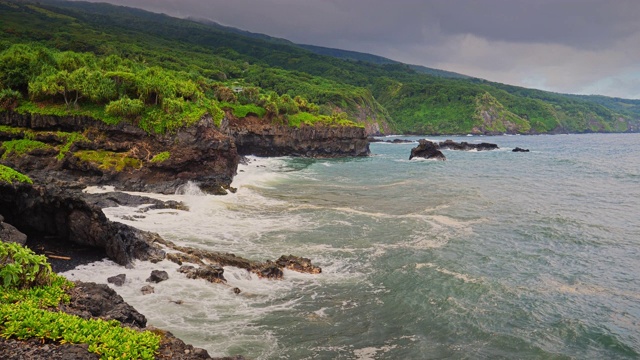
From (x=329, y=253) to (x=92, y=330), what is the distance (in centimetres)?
1801

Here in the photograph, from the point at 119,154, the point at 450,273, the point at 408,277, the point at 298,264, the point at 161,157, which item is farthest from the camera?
the point at 161,157

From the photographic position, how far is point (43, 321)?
9.86m

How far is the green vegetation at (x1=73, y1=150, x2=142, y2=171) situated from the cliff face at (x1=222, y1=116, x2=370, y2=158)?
41047 mm

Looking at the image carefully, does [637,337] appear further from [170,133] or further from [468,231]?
[170,133]

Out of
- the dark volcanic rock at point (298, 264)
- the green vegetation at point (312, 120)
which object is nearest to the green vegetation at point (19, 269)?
the dark volcanic rock at point (298, 264)

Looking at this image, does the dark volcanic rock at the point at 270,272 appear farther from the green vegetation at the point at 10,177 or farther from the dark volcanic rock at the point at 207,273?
the green vegetation at the point at 10,177

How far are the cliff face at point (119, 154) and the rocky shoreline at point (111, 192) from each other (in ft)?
0.34

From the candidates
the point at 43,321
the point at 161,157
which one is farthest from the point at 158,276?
the point at 161,157

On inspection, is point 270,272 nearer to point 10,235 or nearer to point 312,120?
point 10,235

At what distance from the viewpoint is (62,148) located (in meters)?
43.6

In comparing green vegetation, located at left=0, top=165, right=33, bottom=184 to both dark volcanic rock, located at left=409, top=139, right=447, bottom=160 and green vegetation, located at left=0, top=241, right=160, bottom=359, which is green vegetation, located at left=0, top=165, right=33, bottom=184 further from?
dark volcanic rock, located at left=409, top=139, right=447, bottom=160

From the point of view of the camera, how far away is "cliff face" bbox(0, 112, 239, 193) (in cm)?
4244

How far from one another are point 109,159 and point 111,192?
289 inches

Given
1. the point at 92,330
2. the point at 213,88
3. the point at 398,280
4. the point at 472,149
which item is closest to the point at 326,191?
the point at 398,280
